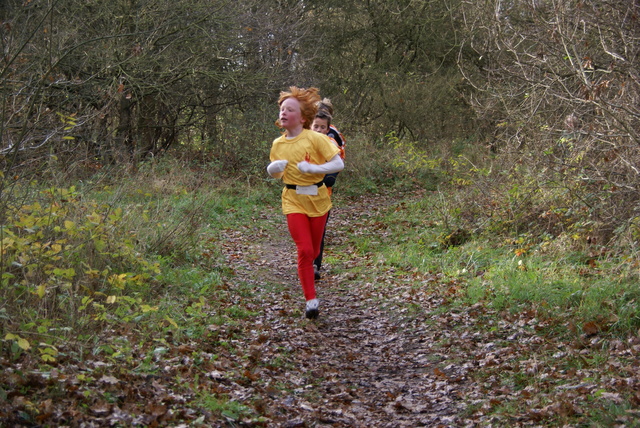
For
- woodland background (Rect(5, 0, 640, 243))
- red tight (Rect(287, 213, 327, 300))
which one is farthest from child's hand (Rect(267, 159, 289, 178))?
woodland background (Rect(5, 0, 640, 243))

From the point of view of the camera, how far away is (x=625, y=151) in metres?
6.86

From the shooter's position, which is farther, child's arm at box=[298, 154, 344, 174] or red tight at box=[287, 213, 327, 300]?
red tight at box=[287, 213, 327, 300]

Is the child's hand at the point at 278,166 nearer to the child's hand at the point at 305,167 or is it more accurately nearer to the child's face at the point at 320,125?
the child's hand at the point at 305,167

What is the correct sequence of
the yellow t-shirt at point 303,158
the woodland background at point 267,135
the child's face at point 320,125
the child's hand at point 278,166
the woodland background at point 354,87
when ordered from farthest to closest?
1. the child's face at point 320,125
2. the woodland background at point 354,87
3. the yellow t-shirt at point 303,158
4. the child's hand at point 278,166
5. the woodland background at point 267,135

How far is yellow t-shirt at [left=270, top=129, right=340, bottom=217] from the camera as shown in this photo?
6.29m

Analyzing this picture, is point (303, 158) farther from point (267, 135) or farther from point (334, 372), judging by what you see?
point (267, 135)

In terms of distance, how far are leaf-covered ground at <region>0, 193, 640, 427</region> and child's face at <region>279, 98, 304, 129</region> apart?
6.57 ft

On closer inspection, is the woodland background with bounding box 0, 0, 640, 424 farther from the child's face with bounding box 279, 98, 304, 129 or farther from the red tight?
the child's face with bounding box 279, 98, 304, 129

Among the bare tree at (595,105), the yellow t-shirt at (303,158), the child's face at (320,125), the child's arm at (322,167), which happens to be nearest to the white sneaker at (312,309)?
the yellow t-shirt at (303,158)

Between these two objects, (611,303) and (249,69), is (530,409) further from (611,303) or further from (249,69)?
(249,69)

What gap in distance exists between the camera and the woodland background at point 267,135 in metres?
5.33

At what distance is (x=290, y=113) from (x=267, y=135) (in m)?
11.6

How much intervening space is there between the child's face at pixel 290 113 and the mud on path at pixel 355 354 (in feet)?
6.69

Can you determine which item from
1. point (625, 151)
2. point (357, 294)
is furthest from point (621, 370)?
point (357, 294)
